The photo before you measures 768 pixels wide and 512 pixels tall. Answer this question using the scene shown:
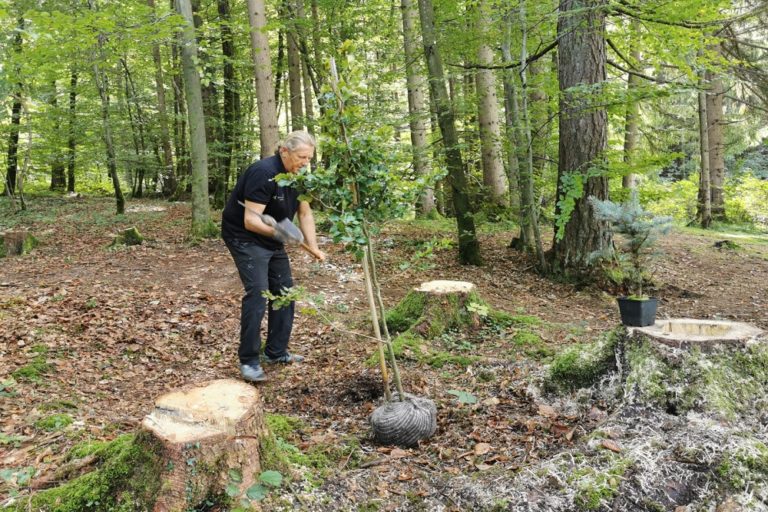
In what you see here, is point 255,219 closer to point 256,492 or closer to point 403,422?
point 403,422

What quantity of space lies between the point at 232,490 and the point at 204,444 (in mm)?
225

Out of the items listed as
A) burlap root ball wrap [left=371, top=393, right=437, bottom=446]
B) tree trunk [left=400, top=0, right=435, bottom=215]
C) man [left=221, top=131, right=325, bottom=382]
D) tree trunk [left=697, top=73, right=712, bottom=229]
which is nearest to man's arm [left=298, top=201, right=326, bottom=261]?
man [left=221, top=131, right=325, bottom=382]

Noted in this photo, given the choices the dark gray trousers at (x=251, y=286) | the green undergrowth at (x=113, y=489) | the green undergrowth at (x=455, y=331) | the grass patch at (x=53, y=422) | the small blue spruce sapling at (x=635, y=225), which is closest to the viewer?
the green undergrowth at (x=113, y=489)

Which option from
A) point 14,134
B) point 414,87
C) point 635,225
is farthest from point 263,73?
point 14,134

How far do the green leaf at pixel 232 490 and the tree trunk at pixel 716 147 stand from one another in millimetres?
14905

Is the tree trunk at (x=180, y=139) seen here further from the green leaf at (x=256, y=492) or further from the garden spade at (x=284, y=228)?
the green leaf at (x=256, y=492)

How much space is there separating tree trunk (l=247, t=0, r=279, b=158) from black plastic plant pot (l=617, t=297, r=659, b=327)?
5.60 m

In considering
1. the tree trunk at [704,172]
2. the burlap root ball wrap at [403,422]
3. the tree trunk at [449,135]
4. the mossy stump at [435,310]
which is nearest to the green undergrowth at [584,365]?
the burlap root ball wrap at [403,422]

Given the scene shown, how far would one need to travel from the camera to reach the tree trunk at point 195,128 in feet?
27.2

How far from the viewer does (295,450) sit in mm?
2742

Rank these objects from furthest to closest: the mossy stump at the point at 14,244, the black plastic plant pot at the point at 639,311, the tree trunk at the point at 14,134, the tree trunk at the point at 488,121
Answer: the tree trunk at the point at 14,134 → the mossy stump at the point at 14,244 → the tree trunk at the point at 488,121 → the black plastic plant pot at the point at 639,311

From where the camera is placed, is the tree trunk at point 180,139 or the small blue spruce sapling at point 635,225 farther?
the tree trunk at point 180,139

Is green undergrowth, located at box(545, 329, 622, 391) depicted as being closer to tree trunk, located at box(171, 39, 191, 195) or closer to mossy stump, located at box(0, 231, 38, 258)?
mossy stump, located at box(0, 231, 38, 258)

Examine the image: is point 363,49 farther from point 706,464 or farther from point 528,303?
point 706,464
